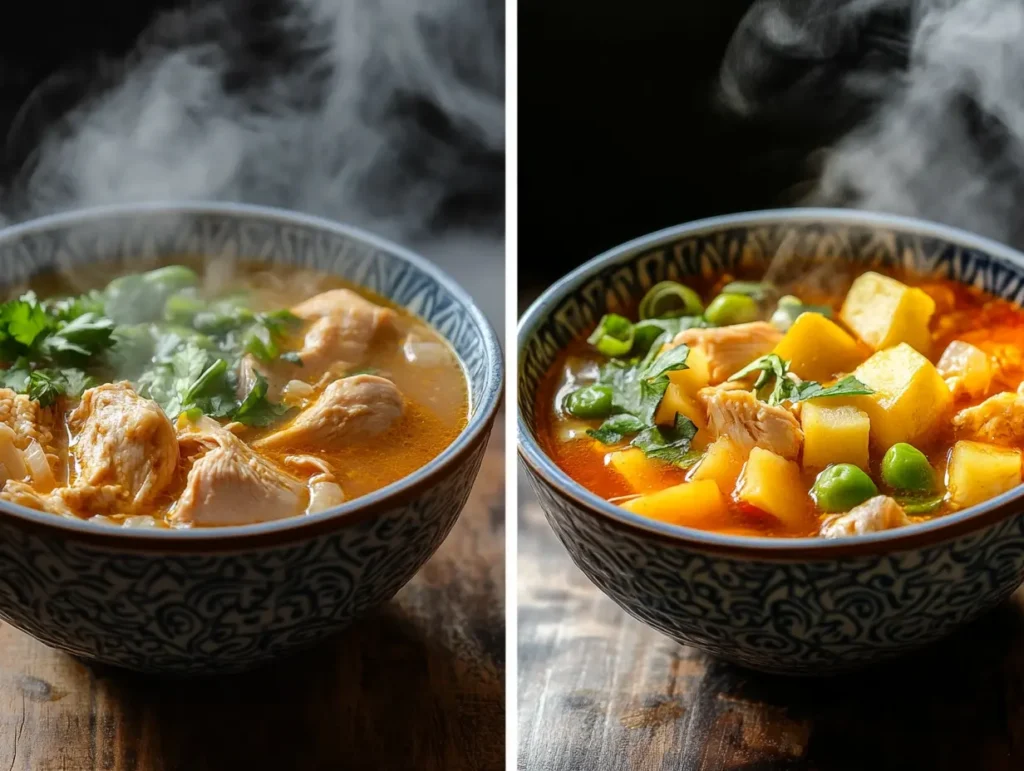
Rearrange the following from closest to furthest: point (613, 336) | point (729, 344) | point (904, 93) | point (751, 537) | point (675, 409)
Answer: point (751, 537) → point (675, 409) → point (729, 344) → point (613, 336) → point (904, 93)

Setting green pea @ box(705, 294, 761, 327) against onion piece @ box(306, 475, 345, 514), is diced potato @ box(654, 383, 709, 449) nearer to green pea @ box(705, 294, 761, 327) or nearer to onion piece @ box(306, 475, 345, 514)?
green pea @ box(705, 294, 761, 327)

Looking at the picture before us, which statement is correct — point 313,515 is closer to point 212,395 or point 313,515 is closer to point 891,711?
point 212,395

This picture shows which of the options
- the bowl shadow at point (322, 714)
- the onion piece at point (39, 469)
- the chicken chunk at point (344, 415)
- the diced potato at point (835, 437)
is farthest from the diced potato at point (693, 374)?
the onion piece at point (39, 469)

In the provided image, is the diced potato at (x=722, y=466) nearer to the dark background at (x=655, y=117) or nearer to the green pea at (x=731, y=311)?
the green pea at (x=731, y=311)

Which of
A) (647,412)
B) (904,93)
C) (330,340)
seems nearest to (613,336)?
(647,412)

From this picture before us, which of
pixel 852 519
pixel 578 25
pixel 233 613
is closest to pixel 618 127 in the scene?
pixel 578 25

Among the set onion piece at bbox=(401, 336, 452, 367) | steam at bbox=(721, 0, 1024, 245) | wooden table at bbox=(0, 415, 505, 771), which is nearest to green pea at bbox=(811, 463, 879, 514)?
wooden table at bbox=(0, 415, 505, 771)
